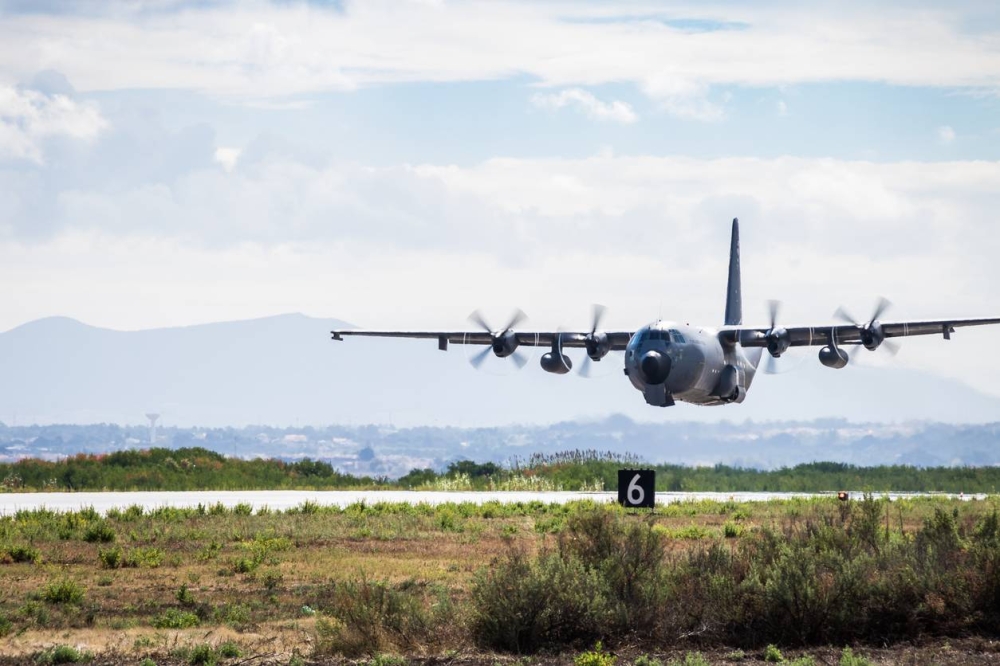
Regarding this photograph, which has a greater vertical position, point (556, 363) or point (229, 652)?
point (556, 363)

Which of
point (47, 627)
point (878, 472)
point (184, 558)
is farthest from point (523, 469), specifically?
point (47, 627)

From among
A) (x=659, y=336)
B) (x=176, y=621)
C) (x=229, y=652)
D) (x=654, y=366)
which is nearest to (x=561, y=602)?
(x=229, y=652)

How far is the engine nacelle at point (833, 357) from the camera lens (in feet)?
178

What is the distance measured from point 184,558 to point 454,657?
38.1ft

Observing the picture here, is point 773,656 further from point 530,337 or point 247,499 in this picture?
point 530,337

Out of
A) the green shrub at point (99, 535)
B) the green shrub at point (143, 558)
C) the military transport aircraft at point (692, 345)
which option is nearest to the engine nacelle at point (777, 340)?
the military transport aircraft at point (692, 345)

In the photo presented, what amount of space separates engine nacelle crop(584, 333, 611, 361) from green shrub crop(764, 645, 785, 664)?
43376 millimetres

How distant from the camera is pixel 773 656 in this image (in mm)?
16281

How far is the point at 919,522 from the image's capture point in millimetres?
33656

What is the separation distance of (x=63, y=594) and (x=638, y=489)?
792 inches

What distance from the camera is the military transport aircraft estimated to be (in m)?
51.5

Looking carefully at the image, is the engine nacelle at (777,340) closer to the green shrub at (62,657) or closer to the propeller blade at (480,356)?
the propeller blade at (480,356)

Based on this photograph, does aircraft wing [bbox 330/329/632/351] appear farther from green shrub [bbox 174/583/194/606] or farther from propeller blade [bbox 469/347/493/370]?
green shrub [bbox 174/583/194/606]

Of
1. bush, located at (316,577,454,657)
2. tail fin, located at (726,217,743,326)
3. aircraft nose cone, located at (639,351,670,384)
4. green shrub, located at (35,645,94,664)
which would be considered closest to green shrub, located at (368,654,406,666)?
bush, located at (316,577,454,657)
